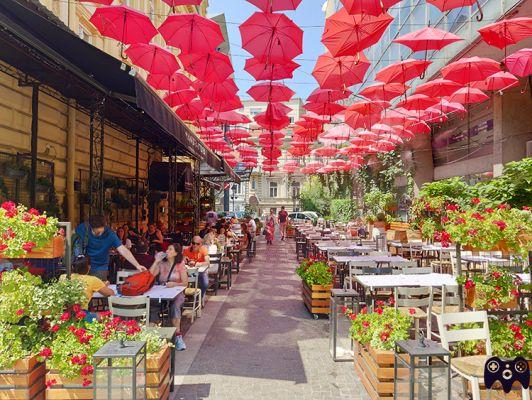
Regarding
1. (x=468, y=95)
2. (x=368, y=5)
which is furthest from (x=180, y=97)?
(x=468, y=95)

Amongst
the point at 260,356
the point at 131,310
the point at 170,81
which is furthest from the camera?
the point at 170,81

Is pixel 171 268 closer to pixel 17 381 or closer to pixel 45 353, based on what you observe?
pixel 45 353

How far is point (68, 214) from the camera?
1059 centimetres

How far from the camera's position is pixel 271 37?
8656mm

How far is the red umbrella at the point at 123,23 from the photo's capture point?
25.6 feet

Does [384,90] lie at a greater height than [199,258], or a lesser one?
greater

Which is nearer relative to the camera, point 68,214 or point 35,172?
point 35,172

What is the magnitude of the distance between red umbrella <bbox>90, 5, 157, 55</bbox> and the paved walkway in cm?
552

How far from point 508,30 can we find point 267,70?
5.21 m

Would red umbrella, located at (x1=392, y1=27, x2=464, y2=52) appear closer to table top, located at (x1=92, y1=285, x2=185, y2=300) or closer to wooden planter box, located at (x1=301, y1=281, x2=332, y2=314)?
wooden planter box, located at (x1=301, y1=281, x2=332, y2=314)

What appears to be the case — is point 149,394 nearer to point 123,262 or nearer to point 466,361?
point 466,361

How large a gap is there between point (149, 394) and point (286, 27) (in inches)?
276

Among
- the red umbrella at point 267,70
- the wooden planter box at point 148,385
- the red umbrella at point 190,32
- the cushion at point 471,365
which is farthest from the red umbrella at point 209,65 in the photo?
the cushion at point 471,365

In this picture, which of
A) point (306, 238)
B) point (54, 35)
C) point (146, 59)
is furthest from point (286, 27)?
point (306, 238)
